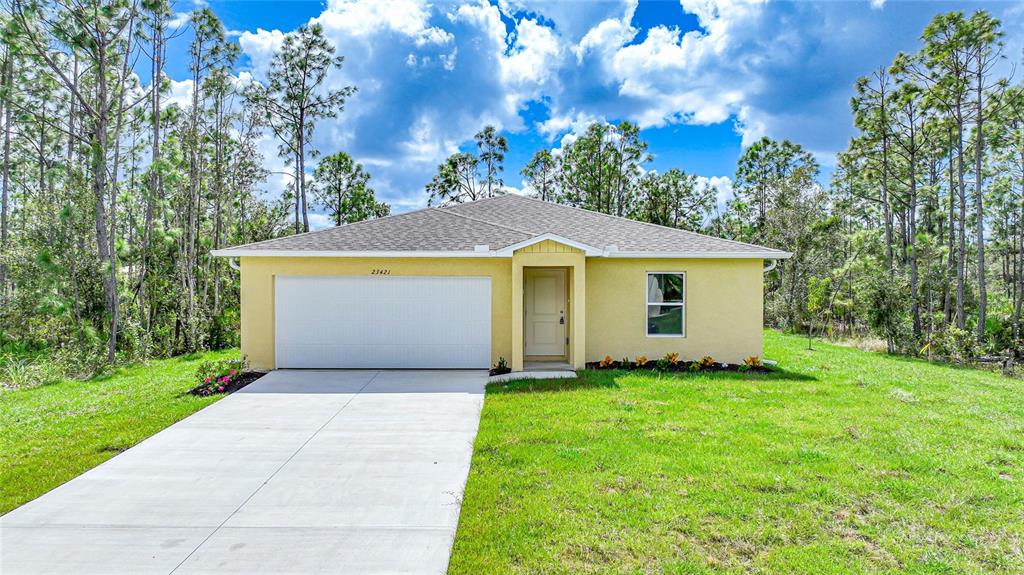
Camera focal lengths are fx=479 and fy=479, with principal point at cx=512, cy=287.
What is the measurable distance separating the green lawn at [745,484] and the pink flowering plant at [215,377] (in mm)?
5071

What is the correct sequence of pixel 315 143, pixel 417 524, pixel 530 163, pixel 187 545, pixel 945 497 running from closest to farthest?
1. pixel 187 545
2. pixel 417 524
3. pixel 945 497
4. pixel 315 143
5. pixel 530 163

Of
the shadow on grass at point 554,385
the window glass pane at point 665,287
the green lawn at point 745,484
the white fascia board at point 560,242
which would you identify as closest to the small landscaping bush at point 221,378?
the shadow on grass at point 554,385

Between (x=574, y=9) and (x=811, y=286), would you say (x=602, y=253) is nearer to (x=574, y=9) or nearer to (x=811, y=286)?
(x=574, y=9)

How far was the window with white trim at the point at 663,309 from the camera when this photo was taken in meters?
10.9

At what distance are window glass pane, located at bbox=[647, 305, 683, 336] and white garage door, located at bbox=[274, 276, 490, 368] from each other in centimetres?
373

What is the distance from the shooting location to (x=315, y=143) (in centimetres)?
2225

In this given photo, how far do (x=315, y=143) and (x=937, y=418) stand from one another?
2328 cm

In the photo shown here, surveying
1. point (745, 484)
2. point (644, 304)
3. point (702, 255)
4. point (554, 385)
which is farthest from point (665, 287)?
point (745, 484)

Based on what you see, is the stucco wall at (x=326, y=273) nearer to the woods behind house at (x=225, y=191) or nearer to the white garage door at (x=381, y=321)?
the white garage door at (x=381, y=321)

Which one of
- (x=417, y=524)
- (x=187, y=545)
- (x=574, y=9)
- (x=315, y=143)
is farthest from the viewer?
(x=315, y=143)

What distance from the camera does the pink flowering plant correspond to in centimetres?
858

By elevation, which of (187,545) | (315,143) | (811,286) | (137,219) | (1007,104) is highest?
(315,143)

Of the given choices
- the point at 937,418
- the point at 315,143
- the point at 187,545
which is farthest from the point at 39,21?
the point at 937,418

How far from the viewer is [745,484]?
461 cm
